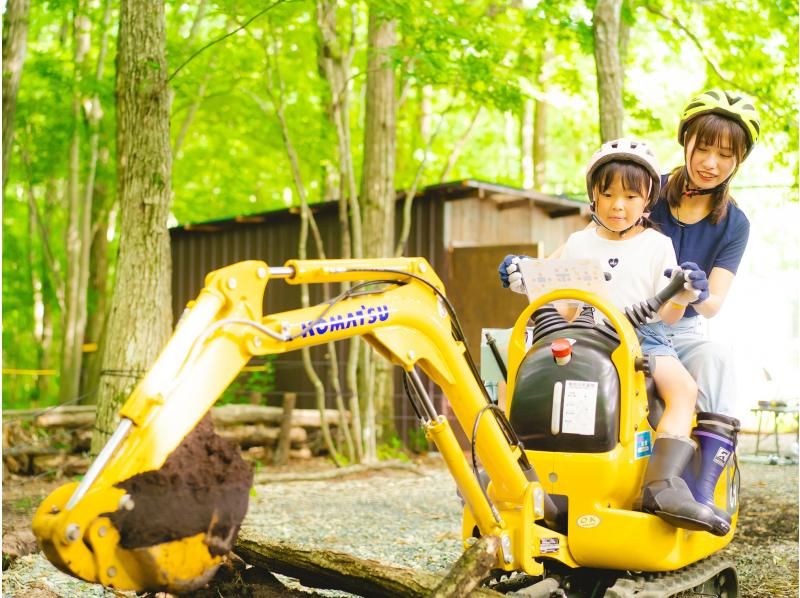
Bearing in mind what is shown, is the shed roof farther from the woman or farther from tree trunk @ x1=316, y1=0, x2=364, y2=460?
the woman

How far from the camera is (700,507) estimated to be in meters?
3.70

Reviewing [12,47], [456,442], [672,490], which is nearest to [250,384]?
[12,47]

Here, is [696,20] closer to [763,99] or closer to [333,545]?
[763,99]

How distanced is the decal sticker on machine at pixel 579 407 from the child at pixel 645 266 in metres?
0.33

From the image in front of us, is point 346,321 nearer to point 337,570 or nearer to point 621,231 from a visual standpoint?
point 337,570

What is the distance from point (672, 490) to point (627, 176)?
129 centimetres

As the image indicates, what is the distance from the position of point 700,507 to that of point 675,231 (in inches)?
54.4

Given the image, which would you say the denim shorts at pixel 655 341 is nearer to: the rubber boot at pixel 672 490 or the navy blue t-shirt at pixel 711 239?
the rubber boot at pixel 672 490

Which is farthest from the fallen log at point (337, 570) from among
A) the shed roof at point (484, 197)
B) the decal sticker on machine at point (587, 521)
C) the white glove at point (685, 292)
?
the shed roof at point (484, 197)

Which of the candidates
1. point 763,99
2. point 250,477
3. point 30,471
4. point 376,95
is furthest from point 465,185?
point 250,477

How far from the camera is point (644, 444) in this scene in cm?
387

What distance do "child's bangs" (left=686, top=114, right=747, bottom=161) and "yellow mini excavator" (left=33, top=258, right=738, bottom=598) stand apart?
104cm

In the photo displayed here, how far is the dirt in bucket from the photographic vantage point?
257 cm

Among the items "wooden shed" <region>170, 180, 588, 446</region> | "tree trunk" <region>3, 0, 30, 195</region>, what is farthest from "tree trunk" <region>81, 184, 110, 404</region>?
"tree trunk" <region>3, 0, 30, 195</region>
